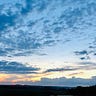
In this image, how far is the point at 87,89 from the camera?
196250mm

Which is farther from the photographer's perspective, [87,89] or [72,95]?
[87,89]

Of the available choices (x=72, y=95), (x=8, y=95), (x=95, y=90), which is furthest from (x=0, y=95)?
(x=95, y=90)

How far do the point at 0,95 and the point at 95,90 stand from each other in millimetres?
52483

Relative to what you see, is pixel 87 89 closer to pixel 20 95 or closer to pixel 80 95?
pixel 80 95

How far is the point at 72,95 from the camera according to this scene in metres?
176

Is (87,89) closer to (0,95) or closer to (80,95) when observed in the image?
(80,95)

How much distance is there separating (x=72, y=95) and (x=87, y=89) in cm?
2267

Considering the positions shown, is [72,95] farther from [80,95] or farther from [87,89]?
[87,89]

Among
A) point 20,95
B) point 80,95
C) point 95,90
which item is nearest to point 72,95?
point 80,95

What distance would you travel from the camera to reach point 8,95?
629ft

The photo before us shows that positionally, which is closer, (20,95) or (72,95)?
(72,95)

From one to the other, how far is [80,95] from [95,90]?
41.0 feet

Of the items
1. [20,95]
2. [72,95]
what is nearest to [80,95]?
[72,95]

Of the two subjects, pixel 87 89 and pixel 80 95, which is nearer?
pixel 80 95
